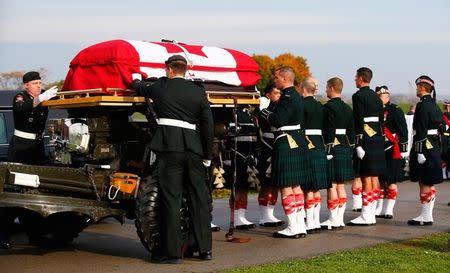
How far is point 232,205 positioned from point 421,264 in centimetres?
272

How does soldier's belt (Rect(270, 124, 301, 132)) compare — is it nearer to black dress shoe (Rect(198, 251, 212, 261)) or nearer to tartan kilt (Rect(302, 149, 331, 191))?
tartan kilt (Rect(302, 149, 331, 191))

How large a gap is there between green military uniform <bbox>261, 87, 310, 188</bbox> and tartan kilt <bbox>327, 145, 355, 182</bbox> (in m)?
1.19

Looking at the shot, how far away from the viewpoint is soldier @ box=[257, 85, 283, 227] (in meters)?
11.3

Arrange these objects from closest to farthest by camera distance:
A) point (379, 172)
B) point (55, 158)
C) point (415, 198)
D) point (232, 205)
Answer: point (55, 158) → point (232, 205) → point (379, 172) → point (415, 198)

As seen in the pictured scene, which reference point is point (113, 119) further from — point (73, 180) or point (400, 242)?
point (400, 242)

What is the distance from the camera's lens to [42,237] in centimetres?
1065

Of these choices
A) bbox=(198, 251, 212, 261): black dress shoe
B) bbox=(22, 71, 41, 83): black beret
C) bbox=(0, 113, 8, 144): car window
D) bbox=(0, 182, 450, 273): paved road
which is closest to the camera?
bbox=(0, 182, 450, 273): paved road

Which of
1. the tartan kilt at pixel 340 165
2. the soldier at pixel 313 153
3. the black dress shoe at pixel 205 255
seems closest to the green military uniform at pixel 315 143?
the soldier at pixel 313 153

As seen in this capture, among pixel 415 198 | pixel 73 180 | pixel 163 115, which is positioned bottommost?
pixel 415 198

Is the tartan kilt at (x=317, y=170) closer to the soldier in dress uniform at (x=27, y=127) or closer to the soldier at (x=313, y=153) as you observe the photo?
the soldier at (x=313, y=153)

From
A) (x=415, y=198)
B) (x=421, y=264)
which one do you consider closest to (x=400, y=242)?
(x=421, y=264)

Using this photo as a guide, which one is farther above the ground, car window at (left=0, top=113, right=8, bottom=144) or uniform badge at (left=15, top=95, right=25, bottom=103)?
uniform badge at (left=15, top=95, right=25, bottom=103)

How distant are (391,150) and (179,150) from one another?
5.24 meters

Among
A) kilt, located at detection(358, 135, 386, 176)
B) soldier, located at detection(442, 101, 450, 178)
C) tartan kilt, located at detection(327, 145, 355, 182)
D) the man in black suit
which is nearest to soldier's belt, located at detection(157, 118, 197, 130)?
the man in black suit
